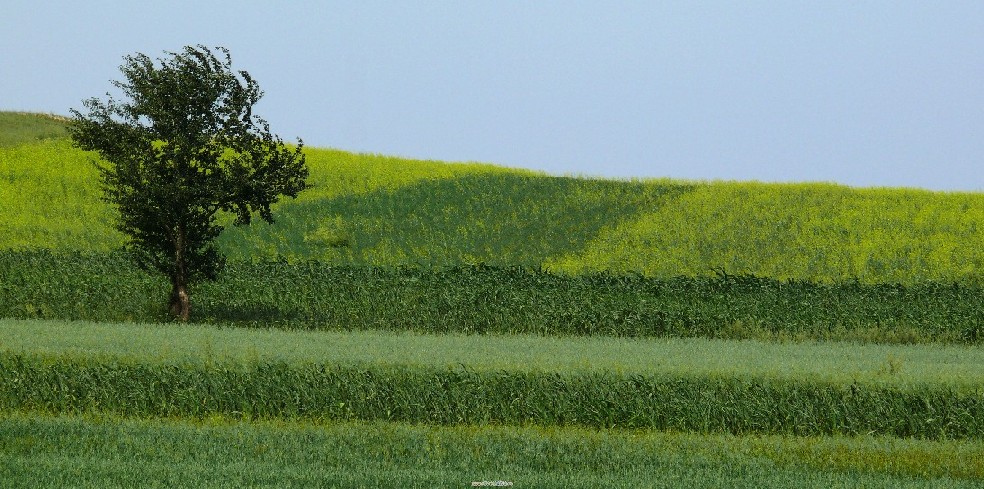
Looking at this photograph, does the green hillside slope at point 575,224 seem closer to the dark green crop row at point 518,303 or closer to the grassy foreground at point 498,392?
the dark green crop row at point 518,303

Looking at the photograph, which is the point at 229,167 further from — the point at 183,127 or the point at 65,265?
the point at 65,265

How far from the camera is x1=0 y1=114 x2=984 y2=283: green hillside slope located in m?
40.1

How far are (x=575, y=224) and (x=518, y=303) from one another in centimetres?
1576

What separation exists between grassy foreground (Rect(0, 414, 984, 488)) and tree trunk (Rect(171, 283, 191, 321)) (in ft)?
42.7

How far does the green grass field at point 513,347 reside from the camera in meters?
14.0

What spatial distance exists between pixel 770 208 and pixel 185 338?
29544 millimetres

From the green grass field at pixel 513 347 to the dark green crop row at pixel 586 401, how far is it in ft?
0.11

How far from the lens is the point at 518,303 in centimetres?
2922

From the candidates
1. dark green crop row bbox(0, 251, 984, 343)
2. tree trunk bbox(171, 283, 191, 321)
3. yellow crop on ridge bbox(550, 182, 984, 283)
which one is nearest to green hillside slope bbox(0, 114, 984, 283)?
yellow crop on ridge bbox(550, 182, 984, 283)

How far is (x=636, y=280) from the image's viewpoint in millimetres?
32625

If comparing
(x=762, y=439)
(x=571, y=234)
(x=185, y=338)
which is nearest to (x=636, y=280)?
(x=571, y=234)

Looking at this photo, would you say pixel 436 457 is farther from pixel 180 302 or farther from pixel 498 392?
pixel 180 302

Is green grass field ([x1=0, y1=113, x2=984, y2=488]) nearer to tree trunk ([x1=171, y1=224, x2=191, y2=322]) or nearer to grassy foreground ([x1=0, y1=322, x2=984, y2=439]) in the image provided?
grassy foreground ([x1=0, y1=322, x2=984, y2=439])

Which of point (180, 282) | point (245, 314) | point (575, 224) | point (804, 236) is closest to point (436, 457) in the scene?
point (245, 314)
